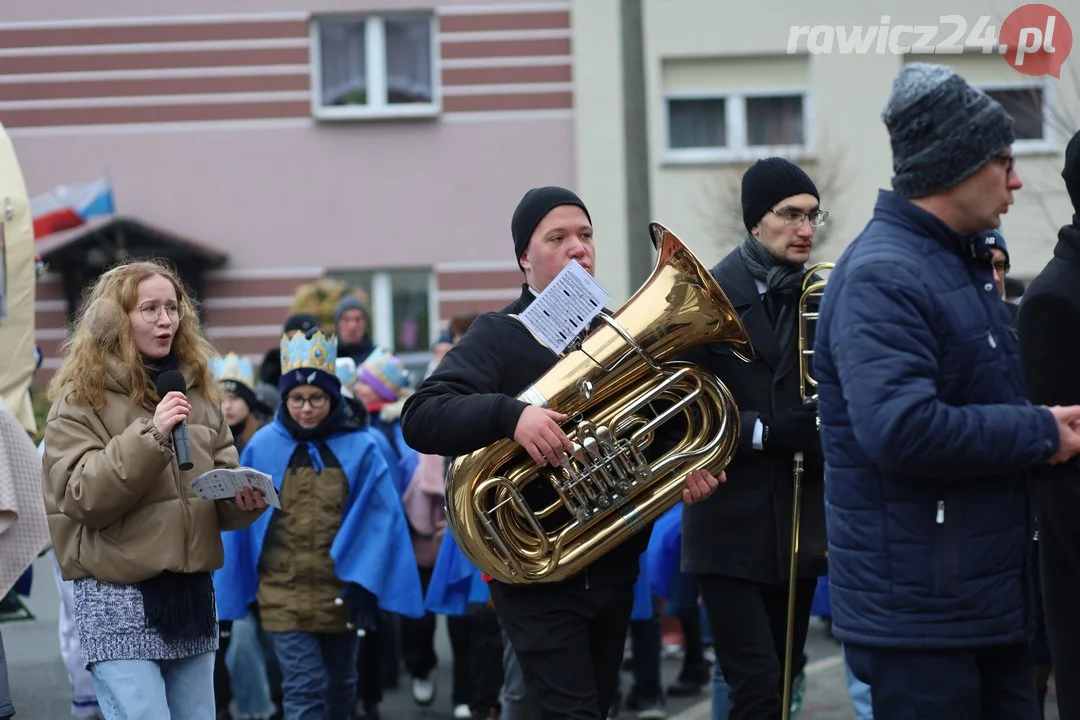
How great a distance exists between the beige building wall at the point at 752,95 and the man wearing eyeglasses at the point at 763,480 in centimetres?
1415

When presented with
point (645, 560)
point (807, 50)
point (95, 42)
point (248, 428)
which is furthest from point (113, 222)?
point (645, 560)

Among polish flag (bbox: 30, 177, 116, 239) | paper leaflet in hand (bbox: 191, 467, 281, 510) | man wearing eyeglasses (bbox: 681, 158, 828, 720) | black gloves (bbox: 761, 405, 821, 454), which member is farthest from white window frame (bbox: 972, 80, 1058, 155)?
paper leaflet in hand (bbox: 191, 467, 281, 510)

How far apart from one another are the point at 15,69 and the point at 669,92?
Result: 28.4 ft

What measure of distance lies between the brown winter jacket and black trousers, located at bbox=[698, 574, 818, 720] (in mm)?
1626

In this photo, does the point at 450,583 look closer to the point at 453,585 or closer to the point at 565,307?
the point at 453,585

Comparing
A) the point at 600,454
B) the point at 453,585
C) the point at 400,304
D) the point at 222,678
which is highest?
the point at 400,304

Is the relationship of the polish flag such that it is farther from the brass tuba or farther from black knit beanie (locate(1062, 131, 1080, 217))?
black knit beanie (locate(1062, 131, 1080, 217))

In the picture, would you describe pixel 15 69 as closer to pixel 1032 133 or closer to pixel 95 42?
pixel 95 42

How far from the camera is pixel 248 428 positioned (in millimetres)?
8844

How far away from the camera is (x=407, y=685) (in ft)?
31.6

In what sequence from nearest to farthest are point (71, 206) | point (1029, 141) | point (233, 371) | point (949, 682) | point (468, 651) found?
point (949, 682) → point (468, 651) → point (233, 371) → point (71, 206) → point (1029, 141)

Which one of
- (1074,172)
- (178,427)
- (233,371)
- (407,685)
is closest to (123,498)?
(178,427)

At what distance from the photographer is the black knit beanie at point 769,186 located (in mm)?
5488

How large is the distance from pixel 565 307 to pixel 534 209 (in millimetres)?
501
